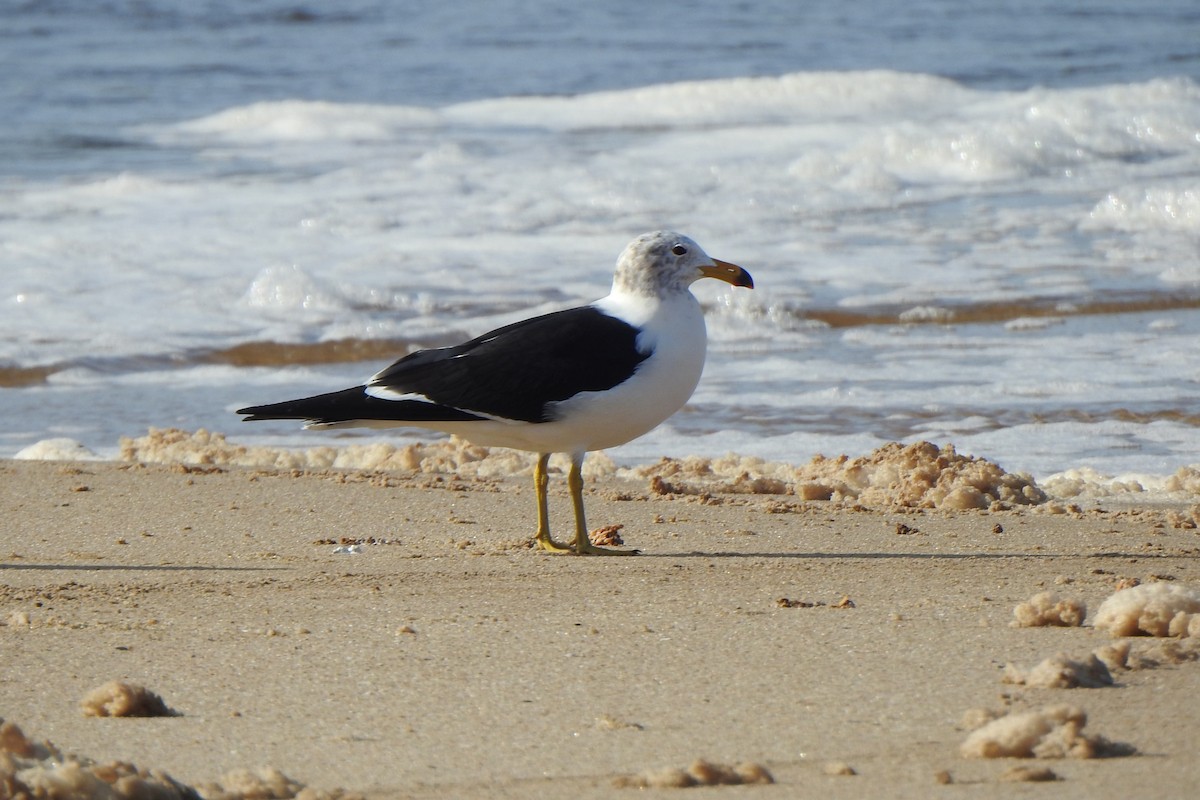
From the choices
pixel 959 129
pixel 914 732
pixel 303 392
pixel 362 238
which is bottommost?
pixel 914 732

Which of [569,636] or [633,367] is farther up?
[633,367]

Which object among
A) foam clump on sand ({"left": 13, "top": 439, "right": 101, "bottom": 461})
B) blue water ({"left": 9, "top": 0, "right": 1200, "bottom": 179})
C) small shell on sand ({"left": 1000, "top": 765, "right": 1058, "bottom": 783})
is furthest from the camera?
blue water ({"left": 9, "top": 0, "right": 1200, "bottom": 179})

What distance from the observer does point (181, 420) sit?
725 cm

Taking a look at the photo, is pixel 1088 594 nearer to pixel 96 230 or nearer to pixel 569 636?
pixel 569 636

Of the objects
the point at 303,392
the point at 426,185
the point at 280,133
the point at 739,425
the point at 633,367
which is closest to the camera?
the point at 633,367

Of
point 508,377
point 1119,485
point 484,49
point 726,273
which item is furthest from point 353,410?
point 484,49

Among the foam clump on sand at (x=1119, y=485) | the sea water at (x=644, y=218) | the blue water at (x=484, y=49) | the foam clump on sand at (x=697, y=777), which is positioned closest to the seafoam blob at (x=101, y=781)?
the foam clump on sand at (x=697, y=777)

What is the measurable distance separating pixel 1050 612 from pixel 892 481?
6.12 feet

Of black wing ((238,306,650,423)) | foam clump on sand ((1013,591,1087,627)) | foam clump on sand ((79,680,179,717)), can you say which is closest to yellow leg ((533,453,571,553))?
black wing ((238,306,650,423))

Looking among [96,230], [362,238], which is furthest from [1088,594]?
[96,230]

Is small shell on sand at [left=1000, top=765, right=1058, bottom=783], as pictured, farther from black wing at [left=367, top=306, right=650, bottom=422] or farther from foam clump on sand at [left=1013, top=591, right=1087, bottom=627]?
black wing at [left=367, top=306, right=650, bottom=422]

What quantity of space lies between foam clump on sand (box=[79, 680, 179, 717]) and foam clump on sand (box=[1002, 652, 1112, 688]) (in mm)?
1593

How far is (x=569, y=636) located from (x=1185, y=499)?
2.77 metres

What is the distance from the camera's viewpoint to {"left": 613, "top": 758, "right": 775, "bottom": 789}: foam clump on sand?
2561 mm
